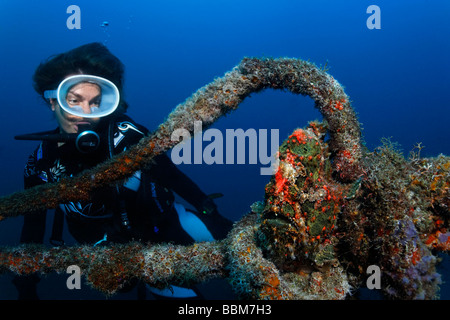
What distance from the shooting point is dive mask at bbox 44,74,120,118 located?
3.33m

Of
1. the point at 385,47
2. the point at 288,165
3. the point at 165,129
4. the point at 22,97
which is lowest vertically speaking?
the point at 288,165

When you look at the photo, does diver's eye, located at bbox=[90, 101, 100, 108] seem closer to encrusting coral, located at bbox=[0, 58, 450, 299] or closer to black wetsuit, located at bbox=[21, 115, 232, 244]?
black wetsuit, located at bbox=[21, 115, 232, 244]

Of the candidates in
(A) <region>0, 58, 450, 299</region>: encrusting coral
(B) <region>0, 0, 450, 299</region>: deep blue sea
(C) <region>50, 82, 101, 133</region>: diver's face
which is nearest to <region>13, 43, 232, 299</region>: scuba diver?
(C) <region>50, 82, 101, 133</region>: diver's face

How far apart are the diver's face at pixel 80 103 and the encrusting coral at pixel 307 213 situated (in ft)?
4.94

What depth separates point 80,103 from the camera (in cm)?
360

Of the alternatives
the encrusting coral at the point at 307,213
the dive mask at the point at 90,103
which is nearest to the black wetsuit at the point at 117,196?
the dive mask at the point at 90,103

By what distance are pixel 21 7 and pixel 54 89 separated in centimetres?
10901

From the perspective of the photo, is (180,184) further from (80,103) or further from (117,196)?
(80,103)

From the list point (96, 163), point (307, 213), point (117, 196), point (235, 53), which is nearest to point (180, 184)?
point (117, 196)

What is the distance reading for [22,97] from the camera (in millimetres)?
74500

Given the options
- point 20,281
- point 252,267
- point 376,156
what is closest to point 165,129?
point 252,267

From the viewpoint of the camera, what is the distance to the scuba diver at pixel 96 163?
3453mm
